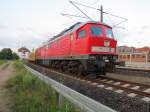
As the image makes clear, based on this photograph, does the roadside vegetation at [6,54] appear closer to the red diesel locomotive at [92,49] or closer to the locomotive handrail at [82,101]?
the red diesel locomotive at [92,49]

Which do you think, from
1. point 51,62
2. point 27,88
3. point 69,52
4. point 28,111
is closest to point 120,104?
point 28,111

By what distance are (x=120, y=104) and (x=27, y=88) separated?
3.97m

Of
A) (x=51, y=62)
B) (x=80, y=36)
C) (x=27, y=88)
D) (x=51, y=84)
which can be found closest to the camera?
(x=51, y=84)

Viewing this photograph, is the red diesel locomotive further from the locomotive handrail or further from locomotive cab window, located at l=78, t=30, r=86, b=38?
the locomotive handrail

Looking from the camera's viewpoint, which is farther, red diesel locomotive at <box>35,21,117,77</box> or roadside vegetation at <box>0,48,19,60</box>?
roadside vegetation at <box>0,48,19,60</box>

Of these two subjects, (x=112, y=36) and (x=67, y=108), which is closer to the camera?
(x=67, y=108)

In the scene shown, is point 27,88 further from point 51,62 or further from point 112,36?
point 51,62

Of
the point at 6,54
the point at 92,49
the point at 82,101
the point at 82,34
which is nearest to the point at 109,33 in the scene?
the point at 82,34

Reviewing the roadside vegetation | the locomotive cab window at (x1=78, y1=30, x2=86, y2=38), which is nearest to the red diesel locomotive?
the locomotive cab window at (x1=78, y1=30, x2=86, y2=38)

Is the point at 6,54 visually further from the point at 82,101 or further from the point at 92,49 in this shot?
the point at 82,101

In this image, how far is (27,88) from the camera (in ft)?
32.3

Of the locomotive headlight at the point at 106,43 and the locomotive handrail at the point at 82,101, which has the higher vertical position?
the locomotive headlight at the point at 106,43

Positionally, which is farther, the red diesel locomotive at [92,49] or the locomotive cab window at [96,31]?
the locomotive cab window at [96,31]

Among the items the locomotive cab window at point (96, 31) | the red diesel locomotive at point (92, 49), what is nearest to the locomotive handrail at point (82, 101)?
the red diesel locomotive at point (92, 49)
